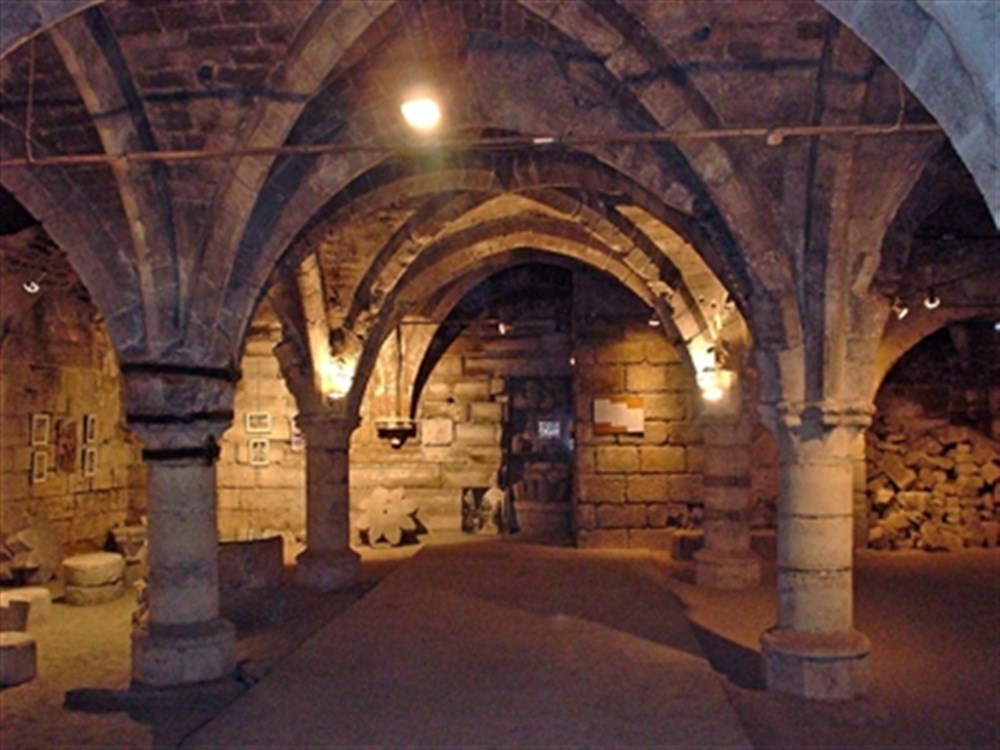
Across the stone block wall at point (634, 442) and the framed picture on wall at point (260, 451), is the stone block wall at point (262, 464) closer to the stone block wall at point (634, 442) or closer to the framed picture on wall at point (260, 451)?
the framed picture on wall at point (260, 451)

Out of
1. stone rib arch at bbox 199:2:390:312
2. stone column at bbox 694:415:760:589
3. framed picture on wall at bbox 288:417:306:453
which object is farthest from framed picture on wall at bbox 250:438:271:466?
stone rib arch at bbox 199:2:390:312

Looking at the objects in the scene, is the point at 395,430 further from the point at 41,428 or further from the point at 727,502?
the point at 727,502

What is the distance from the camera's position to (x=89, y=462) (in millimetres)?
11844

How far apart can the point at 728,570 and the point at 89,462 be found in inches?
284

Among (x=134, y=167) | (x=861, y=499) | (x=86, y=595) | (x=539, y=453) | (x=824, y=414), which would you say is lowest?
(x=86, y=595)

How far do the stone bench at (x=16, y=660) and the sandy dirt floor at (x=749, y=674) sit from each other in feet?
0.35

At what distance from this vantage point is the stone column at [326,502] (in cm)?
1023

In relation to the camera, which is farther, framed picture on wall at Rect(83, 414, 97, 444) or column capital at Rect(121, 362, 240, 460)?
framed picture on wall at Rect(83, 414, 97, 444)

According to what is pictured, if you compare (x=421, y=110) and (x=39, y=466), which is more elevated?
(x=421, y=110)

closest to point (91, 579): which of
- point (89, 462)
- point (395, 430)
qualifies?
point (89, 462)

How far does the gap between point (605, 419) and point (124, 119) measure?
26.5ft

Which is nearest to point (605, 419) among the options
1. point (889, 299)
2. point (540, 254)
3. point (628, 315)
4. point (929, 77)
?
point (628, 315)

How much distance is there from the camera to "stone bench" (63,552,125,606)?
9656 mm

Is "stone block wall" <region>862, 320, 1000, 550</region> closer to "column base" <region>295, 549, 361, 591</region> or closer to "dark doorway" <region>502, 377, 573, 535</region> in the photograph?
"dark doorway" <region>502, 377, 573, 535</region>
